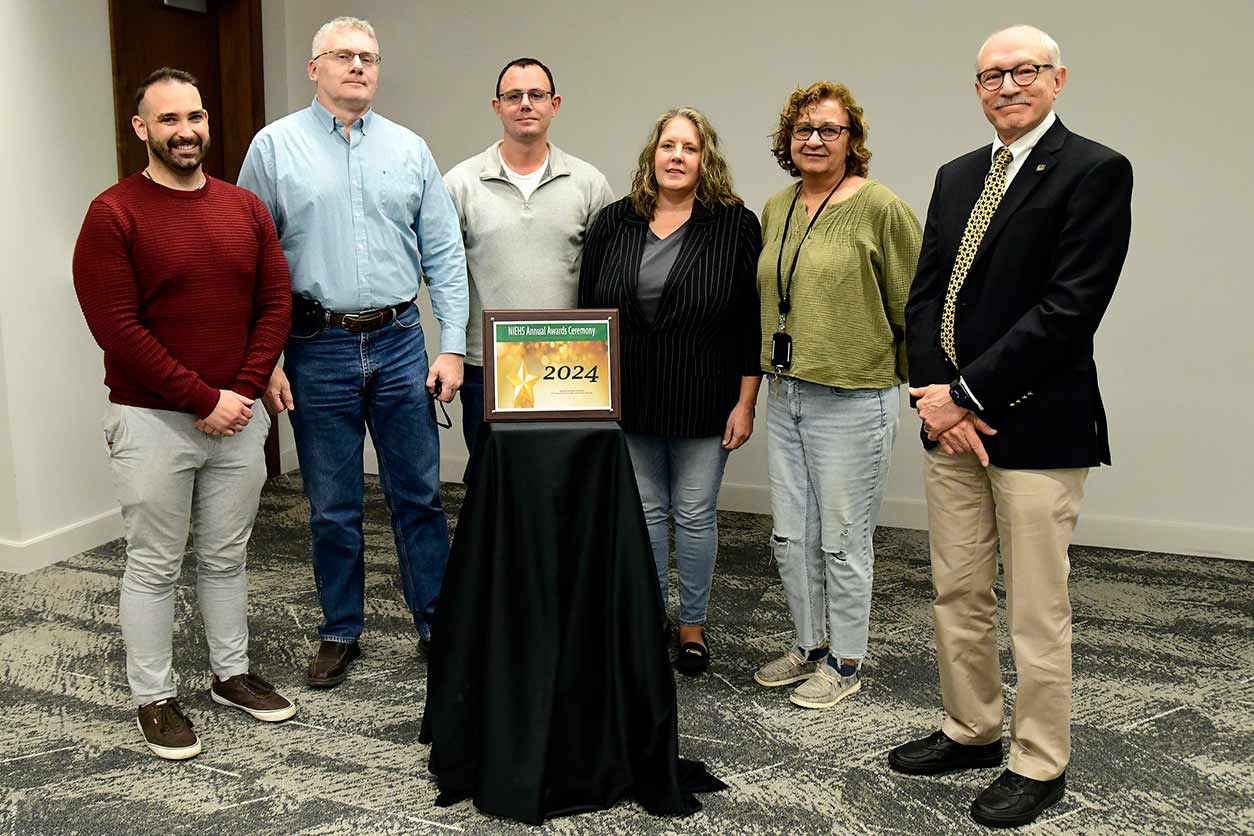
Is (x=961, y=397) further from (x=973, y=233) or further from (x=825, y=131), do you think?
(x=825, y=131)

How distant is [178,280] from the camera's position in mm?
2539

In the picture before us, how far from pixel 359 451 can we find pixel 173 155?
0.92m

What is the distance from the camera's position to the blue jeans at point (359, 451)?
9.68 feet

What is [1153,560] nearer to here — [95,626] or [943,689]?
[943,689]

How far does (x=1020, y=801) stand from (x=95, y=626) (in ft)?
8.90

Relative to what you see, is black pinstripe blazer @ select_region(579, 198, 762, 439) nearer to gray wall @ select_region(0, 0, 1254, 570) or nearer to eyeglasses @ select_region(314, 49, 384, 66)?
eyeglasses @ select_region(314, 49, 384, 66)

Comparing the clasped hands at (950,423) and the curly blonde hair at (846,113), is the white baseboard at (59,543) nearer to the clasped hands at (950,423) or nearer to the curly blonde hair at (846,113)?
the curly blonde hair at (846,113)

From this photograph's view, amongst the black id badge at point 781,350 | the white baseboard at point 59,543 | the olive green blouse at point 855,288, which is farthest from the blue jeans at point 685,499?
the white baseboard at point 59,543

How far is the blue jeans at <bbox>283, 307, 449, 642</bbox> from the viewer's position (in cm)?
295

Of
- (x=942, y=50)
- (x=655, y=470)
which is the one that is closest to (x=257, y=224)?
(x=655, y=470)

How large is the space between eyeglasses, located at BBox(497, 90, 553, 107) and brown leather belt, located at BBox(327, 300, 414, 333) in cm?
64

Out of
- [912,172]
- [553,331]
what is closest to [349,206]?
[553,331]

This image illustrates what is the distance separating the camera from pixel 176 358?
257 cm

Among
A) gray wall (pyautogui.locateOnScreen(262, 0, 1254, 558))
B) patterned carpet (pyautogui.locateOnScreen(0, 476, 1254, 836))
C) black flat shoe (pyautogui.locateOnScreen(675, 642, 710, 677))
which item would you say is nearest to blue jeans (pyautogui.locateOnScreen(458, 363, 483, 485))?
patterned carpet (pyautogui.locateOnScreen(0, 476, 1254, 836))
